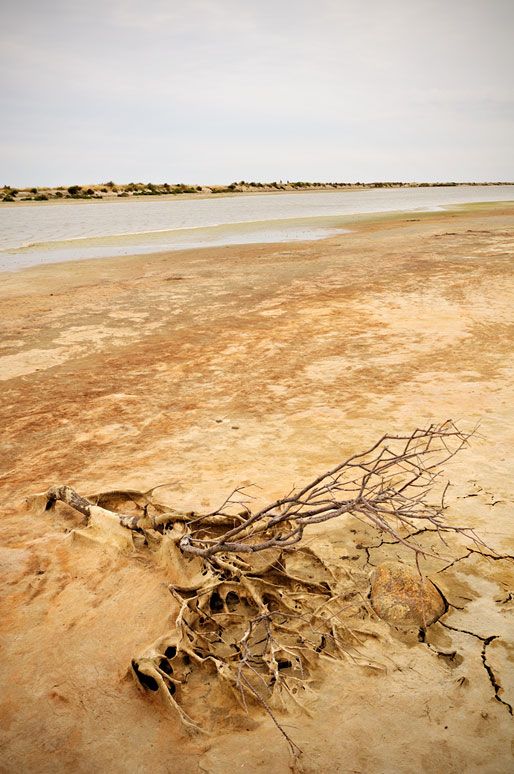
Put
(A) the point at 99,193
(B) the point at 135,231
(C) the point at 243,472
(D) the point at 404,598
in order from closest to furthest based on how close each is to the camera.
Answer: (D) the point at 404,598 < (C) the point at 243,472 < (B) the point at 135,231 < (A) the point at 99,193

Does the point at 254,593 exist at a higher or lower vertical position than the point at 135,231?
lower

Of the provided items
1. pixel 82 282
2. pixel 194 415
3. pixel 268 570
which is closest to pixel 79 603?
pixel 268 570

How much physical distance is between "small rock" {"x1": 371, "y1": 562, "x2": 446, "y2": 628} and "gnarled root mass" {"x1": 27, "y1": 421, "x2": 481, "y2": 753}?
104 mm

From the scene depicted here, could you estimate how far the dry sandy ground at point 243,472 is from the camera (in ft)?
7.21

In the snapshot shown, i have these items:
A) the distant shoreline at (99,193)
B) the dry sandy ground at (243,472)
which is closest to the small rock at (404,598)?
the dry sandy ground at (243,472)

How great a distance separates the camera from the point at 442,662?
8.20 ft

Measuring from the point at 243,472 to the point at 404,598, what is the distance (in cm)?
171

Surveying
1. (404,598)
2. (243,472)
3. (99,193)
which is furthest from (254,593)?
(99,193)

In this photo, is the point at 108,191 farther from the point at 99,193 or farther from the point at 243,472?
the point at 243,472

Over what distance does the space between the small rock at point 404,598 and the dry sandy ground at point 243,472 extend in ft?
0.22

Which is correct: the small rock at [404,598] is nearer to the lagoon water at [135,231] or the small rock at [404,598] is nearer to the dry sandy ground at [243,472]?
the dry sandy ground at [243,472]

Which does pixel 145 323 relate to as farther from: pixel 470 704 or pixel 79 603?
pixel 470 704

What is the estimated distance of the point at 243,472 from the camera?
4.25 metres

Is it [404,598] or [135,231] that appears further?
[135,231]
